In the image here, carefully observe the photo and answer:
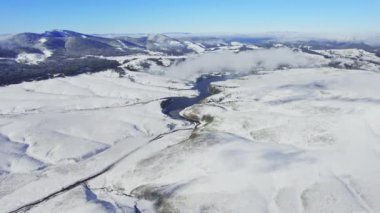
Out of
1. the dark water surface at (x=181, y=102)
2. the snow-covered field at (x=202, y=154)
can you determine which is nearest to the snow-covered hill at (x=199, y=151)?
the snow-covered field at (x=202, y=154)

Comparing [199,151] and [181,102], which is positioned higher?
[199,151]

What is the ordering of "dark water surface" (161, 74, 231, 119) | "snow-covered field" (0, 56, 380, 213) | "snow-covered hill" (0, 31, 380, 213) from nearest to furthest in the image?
"snow-covered field" (0, 56, 380, 213)
"snow-covered hill" (0, 31, 380, 213)
"dark water surface" (161, 74, 231, 119)

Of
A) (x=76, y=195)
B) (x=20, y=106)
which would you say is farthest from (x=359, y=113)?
(x=20, y=106)

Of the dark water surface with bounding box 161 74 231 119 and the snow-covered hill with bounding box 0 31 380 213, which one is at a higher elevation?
the snow-covered hill with bounding box 0 31 380 213

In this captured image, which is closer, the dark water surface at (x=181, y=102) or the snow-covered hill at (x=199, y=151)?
the snow-covered hill at (x=199, y=151)

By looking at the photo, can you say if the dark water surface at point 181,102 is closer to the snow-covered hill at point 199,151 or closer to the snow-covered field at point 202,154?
the snow-covered hill at point 199,151

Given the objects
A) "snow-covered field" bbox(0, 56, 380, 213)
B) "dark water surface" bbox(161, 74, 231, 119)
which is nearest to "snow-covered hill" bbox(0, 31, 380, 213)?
"snow-covered field" bbox(0, 56, 380, 213)

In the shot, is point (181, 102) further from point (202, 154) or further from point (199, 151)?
point (202, 154)

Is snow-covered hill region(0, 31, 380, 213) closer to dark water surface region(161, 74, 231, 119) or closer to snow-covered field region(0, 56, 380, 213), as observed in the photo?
snow-covered field region(0, 56, 380, 213)

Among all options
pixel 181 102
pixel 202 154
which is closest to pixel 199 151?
pixel 202 154
